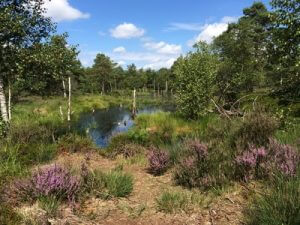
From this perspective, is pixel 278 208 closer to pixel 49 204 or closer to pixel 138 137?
pixel 49 204

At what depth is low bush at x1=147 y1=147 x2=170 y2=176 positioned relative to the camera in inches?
326

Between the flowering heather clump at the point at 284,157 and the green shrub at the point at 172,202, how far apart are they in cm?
176

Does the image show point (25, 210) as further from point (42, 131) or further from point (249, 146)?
point (42, 131)

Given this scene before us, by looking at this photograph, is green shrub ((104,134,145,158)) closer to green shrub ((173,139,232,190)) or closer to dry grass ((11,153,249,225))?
green shrub ((173,139,232,190))

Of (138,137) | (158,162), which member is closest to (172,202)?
(158,162)

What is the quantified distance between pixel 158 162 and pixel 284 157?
310cm

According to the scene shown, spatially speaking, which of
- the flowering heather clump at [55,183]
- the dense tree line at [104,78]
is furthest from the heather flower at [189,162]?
the dense tree line at [104,78]

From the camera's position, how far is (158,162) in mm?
8352

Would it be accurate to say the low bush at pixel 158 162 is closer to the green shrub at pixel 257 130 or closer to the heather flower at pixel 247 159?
the green shrub at pixel 257 130

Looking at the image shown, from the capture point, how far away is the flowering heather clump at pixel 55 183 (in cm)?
566

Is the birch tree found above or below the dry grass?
above

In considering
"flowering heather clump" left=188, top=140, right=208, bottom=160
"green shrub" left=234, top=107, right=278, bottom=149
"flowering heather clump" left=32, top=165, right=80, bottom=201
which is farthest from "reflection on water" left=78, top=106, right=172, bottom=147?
"flowering heather clump" left=32, top=165, right=80, bottom=201

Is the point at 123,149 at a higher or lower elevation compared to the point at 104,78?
lower

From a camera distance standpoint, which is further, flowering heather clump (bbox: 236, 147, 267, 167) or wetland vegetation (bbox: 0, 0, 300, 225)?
flowering heather clump (bbox: 236, 147, 267, 167)
